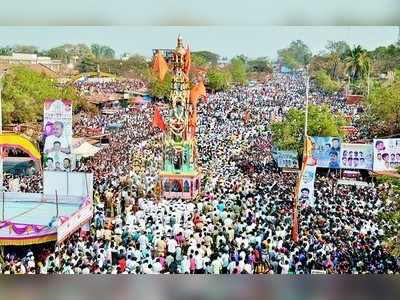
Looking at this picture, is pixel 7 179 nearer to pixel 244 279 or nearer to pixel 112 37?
pixel 112 37

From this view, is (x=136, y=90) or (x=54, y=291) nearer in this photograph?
(x=54, y=291)

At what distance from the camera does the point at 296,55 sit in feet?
16.5

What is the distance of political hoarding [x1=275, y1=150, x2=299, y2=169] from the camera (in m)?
5.20

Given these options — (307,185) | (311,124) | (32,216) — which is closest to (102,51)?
(32,216)

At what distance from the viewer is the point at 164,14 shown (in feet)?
16.3

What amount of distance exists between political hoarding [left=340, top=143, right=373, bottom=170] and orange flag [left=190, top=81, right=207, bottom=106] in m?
0.93

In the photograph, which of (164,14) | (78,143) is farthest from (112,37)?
(78,143)

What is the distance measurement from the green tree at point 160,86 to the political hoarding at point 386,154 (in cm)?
130

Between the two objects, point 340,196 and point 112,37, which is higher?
point 112,37

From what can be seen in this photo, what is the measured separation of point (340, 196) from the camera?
5.21 metres

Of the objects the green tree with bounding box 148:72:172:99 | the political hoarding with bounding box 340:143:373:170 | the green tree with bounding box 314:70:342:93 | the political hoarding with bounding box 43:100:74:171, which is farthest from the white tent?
the political hoarding with bounding box 340:143:373:170

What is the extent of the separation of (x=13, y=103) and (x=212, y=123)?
121 centimetres

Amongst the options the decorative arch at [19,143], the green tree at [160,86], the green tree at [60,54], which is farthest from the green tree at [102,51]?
the decorative arch at [19,143]

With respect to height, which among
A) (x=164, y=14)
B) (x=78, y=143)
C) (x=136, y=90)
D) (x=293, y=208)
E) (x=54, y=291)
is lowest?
(x=54, y=291)
